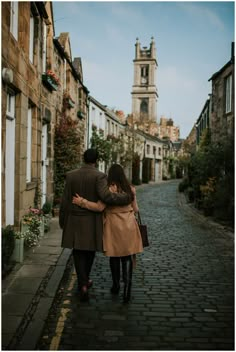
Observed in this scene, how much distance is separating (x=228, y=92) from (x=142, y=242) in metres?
15.3

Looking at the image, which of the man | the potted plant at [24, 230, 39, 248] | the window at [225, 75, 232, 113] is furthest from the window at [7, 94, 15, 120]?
the window at [225, 75, 232, 113]

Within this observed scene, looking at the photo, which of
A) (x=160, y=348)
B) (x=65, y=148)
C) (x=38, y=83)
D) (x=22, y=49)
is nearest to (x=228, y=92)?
(x=65, y=148)

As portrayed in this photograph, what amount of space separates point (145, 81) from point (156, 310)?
92511mm

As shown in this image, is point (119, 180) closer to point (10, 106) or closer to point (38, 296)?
point (38, 296)

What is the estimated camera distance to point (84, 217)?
536 cm

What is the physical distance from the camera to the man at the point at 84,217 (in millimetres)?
5309

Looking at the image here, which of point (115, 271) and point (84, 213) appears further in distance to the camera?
point (115, 271)

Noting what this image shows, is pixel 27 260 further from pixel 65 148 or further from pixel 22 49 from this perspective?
pixel 65 148

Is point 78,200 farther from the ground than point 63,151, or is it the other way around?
point 63,151

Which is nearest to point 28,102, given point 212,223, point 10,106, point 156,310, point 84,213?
point 10,106

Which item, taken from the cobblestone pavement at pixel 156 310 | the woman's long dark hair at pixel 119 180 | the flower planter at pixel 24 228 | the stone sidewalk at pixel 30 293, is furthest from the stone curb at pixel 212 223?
the woman's long dark hair at pixel 119 180

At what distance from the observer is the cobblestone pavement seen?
4082 millimetres

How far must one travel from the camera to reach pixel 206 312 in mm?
4965

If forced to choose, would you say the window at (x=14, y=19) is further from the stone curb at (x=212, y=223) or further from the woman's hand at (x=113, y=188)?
the stone curb at (x=212, y=223)
